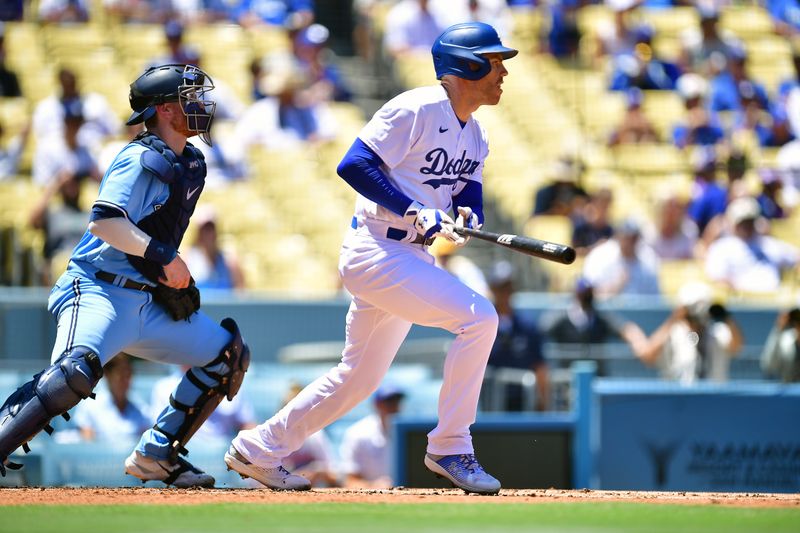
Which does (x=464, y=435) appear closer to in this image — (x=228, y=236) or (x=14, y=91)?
(x=228, y=236)

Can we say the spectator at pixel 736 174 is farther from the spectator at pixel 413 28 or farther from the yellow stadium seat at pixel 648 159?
the spectator at pixel 413 28

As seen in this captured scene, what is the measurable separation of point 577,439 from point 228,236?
391 cm

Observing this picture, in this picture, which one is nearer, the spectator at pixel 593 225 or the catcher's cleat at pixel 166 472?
the catcher's cleat at pixel 166 472

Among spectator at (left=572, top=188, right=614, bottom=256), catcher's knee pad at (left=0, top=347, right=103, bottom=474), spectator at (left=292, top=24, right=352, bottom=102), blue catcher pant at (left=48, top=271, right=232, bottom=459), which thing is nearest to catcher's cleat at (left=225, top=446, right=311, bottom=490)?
blue catcher pant at (left=48, top=271, right=232, bottom=459)

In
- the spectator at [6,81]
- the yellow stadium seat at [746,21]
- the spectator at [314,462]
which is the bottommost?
the spectator at [314,462]

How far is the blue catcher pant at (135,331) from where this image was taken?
639 centimetres

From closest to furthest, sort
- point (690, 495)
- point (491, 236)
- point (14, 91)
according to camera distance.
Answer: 1. point (491, 236)
2. point (690, 495)
3. point (14, 91)

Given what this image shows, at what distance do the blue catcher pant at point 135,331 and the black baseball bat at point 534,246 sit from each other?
1.34m

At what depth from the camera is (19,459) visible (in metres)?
9.69

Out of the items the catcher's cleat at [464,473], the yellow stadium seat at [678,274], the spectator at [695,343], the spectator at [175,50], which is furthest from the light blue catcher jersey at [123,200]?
the yellow stadium seat at [678,274]

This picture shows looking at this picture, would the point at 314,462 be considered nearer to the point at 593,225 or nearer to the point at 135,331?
the point at 135,331

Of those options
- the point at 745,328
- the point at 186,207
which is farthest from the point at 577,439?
the point at 186,207

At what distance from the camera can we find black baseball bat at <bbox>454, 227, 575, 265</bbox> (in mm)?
6195

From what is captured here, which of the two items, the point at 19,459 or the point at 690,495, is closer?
the point at 690,495
